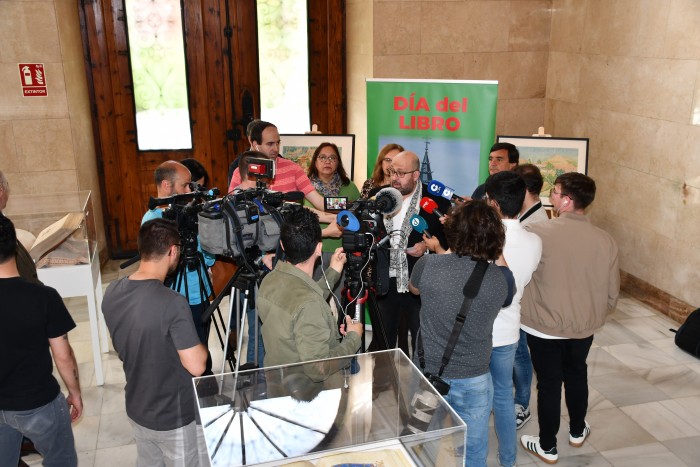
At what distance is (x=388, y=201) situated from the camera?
323 cm

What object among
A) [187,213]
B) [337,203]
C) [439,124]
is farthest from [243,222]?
[439,124]

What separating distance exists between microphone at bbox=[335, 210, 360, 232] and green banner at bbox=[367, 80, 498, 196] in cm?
242

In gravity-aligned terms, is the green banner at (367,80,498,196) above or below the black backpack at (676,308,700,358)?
above

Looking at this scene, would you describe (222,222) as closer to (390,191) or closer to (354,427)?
(390,191)

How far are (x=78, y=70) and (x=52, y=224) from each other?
2597mm

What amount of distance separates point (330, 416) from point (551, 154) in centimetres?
415

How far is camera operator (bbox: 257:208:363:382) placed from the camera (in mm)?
2521

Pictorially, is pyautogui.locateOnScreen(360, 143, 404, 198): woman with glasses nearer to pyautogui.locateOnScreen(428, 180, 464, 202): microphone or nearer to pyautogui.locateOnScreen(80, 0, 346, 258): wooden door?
pyautogui.locateOnScreen(428, 180, 464, 202): microphone

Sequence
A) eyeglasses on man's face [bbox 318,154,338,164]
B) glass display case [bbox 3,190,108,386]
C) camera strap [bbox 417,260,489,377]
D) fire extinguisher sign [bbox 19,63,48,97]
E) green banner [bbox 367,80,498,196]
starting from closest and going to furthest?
camera strap [bbox 417,260,489,377] < glass display case [bbox 3,190,108,386] < eyeglasses on man's face [bbox 318,154,338,164] < green banner [bbox 367,80,498,196] < fire extinguisher sign [bbox 19,63,48,97]

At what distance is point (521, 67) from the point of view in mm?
6801

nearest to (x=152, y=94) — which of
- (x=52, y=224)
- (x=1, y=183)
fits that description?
(x=52, y=224)

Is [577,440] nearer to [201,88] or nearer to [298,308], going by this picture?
[298,308]

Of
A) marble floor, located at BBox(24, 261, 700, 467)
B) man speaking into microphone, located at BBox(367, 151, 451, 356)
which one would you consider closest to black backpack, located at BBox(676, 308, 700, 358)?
marble floor, located at BBox(24, 261, 700, 467)

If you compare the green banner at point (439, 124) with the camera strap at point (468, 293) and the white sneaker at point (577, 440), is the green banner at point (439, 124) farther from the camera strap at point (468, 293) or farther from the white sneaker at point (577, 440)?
the camera strap at point (468, 293)
